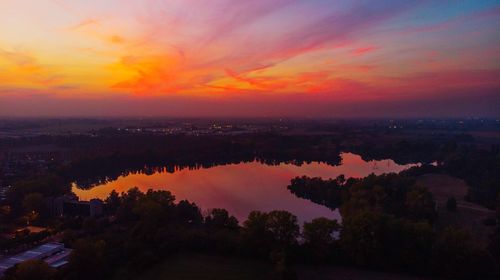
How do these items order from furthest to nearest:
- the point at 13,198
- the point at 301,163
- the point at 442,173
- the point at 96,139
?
the point at 96,139 < the point at 301,163 < the point at 442,173 < the point at 13,198

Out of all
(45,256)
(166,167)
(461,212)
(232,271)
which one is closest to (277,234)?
(232,271)

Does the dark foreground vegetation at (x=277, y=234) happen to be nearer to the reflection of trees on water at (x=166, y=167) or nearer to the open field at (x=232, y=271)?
the open field at (x=232, y=271)

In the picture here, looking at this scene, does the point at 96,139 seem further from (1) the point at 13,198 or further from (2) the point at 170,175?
(1) the point at 13,198

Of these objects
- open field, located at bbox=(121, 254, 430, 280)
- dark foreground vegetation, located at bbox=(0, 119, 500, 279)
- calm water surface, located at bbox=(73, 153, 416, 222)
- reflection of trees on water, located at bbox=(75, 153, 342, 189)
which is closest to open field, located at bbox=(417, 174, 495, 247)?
dark foreground vegetation, located at bbox=(0, 119, 500, 279)

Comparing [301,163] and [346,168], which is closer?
[346,168]

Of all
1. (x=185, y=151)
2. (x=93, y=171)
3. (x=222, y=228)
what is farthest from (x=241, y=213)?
(x=185, y=151)

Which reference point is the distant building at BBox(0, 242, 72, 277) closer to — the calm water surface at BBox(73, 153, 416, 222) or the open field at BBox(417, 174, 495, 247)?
the calm water surface at BBox(73, 153, 416, 222)
